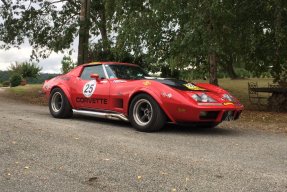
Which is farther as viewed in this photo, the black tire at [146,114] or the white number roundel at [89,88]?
the white number roundel at [89,88]

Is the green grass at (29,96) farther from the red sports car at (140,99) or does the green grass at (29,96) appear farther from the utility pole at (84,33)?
the red sports car at (140,99)

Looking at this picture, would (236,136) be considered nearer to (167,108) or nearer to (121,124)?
(167,108)

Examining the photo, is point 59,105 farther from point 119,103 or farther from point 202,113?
point 202,113

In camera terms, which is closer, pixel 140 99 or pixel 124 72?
pixel 140 99

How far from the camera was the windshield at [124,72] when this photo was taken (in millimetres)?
8820

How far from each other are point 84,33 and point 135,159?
45.9 feet

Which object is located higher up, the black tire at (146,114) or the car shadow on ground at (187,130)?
the black tire at (146,114)

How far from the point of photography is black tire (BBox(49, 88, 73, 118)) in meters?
9.51

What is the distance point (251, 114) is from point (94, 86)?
600cm

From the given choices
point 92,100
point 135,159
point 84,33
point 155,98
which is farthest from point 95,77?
point 84,33

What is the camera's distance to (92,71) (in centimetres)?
931

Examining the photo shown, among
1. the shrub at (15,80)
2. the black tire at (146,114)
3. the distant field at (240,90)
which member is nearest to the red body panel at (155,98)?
the black tire at (146,114)

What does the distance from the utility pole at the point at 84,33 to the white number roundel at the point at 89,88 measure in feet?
32.2

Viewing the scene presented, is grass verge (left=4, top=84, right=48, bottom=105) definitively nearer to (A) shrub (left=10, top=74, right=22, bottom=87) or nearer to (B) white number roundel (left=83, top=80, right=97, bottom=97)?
(B) white number roundel (left=83, top=80, right=97, bottom=97)
